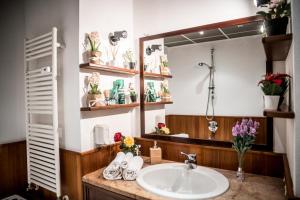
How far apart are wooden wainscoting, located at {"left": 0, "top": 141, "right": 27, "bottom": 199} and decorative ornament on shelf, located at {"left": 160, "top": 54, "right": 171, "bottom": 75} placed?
5.13ft

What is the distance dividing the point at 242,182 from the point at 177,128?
2.17 feet

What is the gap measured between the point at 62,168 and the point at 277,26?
178cm

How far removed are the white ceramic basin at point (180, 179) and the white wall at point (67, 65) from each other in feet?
1.93

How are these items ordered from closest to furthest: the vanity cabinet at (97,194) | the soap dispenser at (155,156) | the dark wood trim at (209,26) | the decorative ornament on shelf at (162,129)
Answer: the vanity cabinet at (97,194), the dark wood trim at (209,26), the soap dispenser at (155,156), the decorative ornament on shelf at (162,129)

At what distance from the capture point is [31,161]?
1.82 metres

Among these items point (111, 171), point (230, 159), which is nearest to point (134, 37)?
point (111, 171)

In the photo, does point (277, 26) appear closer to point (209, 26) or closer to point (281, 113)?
point (281, 113)

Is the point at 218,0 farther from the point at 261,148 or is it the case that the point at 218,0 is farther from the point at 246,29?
the point at 261,148

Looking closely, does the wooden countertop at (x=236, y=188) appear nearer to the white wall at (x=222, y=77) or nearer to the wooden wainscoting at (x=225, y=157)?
the wooden wainscoting at (x=225, y=157)

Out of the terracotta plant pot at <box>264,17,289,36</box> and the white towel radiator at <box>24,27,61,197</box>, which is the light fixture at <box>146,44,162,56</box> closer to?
the white towel radiator at <box>24,27,61,197</box>

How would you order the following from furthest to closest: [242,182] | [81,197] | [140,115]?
[140,115] → [81,197] → [242,182]

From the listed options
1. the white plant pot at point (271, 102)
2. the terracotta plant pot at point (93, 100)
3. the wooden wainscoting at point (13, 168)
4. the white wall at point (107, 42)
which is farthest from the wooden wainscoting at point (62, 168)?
the white plant pot at point (271, 102)

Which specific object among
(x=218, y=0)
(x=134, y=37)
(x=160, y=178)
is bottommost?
(x=160, y=178)

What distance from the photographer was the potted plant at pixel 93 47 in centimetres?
153
